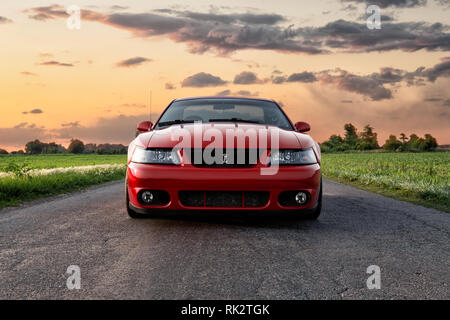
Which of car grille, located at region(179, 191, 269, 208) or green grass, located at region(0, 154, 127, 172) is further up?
car grille, located at region(179, 191, 269, 208)

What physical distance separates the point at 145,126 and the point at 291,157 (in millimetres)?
2160

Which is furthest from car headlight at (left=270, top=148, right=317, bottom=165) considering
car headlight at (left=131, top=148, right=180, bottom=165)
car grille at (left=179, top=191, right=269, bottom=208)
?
car headlight at (left=131, top=148, right=180, bottom=165)

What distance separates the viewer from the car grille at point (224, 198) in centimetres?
439

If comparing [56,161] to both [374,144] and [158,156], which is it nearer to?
[158,156]

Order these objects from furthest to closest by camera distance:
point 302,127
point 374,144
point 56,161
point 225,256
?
point 374,144
point 56,161
point 302,127
point 225,256

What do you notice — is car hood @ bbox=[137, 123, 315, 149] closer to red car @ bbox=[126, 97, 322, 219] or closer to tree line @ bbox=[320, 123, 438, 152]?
red car @ bbox=[126, 97, 322, 219]

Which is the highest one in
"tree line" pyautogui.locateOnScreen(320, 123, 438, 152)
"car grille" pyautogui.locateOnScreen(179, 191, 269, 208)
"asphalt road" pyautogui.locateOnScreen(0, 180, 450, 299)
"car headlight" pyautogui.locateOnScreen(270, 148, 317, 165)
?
"car headlight" pyautogui.locateOnScreen(270, 148, 317, 165)

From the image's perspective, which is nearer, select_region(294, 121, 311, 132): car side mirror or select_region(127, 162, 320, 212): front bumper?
select_region(127, 162, 320, 212): front bumper

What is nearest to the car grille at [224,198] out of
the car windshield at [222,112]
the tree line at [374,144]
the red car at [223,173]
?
the red car at [223,173]

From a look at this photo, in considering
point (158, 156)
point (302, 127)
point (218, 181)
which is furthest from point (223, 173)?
point (302, 127)

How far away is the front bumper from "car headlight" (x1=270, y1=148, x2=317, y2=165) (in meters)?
Result: 0.07

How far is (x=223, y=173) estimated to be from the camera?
4316 mm

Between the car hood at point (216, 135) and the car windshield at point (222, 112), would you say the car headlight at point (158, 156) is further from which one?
the car windshield at point (222, 112)

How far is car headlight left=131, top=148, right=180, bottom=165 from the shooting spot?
14.6 ft
